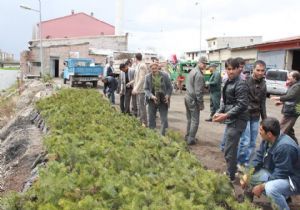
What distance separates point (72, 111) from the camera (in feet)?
30.1

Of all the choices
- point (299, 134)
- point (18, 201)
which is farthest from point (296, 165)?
point (299, 134)

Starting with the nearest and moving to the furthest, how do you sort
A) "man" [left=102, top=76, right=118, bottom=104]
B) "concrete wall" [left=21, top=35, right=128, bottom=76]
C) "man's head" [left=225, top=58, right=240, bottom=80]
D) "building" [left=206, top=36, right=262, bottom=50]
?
1. "man's head" [left=225, top=58, right=240, bottom=80]
2. "man" [left=102, top=76, right=118, bottom=104]
3. "concrete wall" [left=21, top=35, right=128, bottom=76]
4. "building" [left=206, top=36, right=262, bottom=50]

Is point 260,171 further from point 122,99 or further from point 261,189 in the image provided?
point 122,99

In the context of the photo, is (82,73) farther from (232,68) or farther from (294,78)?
(232,68)

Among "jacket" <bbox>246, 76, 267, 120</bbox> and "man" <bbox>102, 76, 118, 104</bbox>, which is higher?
"jacket" <bbox>246, 76, 267, 120</bbox>

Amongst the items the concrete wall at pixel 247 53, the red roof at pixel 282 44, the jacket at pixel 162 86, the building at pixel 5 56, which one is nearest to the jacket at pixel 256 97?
the jacket at pixel 162 86

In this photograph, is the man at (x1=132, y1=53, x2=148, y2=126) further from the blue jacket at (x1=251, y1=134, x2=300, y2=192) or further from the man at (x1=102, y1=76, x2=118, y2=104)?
the man at (x1=102, y1=76, x2=118, y2=104)

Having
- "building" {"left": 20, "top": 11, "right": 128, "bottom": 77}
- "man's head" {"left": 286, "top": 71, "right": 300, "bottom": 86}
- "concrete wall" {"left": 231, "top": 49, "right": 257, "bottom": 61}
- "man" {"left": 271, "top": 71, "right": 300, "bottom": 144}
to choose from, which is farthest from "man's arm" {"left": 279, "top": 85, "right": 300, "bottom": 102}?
"building" {"left": 20, "top": 11, "right": 128, "bottom": 77}

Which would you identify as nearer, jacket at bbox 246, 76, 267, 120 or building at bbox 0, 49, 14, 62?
jacket at bbox 246, 76, 267, 120

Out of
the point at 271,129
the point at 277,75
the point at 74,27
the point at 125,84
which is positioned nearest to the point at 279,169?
the point at 271,129

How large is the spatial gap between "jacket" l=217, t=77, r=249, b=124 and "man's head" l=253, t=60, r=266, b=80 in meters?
0.75

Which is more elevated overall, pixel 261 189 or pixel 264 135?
pixel 264 135

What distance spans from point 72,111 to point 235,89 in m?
4.26

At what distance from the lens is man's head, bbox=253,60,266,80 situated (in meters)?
6.61
